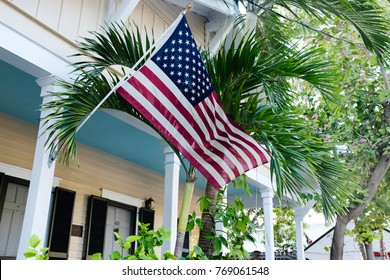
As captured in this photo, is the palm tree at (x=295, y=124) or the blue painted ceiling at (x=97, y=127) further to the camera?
the blue painted ceiling at (x=97, y=127)

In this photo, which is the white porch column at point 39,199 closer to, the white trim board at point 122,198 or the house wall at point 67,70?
the house wall at point 67,70

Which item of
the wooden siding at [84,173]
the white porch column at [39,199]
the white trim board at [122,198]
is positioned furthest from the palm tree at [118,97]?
the white trim board at [122,198]

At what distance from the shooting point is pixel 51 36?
11.5 feet

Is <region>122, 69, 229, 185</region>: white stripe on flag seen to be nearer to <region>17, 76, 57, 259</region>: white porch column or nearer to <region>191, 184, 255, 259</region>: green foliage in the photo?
<region>191, 184, 255, 259</region>: green foliage

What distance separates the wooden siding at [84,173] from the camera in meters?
4.87

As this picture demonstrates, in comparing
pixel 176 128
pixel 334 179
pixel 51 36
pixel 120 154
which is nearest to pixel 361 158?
pixel 334 179

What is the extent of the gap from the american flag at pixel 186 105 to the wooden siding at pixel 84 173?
9.37 ft

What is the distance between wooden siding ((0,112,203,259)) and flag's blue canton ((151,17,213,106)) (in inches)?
120

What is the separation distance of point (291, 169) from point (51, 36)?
8.70 feet

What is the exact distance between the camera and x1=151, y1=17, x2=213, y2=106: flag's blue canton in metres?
2.86

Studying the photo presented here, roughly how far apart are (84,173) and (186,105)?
350 centimetres

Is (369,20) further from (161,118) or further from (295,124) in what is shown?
(161,118)

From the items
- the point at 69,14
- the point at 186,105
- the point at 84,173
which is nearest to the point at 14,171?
the point at 84,173

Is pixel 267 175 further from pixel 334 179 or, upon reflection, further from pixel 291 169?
pixel 291 169
